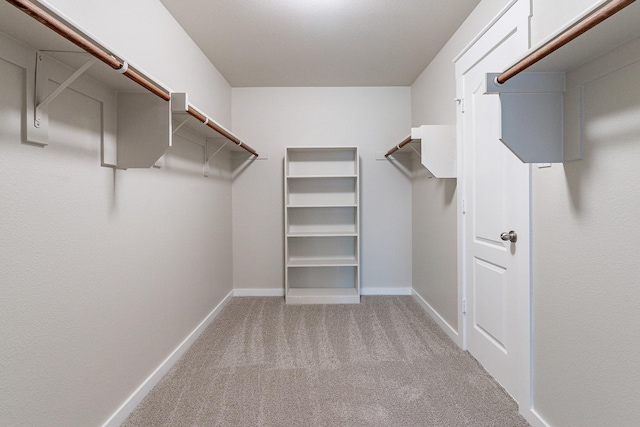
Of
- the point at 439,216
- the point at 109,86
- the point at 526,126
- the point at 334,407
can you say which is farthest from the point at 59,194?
the point at 439,216

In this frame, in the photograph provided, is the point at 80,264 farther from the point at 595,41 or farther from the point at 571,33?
the point at 595,41

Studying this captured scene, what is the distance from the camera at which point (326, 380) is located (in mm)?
2156

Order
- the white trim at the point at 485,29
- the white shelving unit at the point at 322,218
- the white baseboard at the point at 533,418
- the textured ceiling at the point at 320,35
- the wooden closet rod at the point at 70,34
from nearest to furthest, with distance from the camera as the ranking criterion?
1. the wooden closet rod at the point at 70,34
2. the white baseboard at the point at 533,418
3. the white trim at the point at 485,29
4. the textured ceiling at the point at 320,35
5. the white shelving unit at the point at 322,218

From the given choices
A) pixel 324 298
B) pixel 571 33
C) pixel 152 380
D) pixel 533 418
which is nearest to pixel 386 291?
pixel 324 298

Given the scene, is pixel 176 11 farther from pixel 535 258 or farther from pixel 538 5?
pixel 535 258

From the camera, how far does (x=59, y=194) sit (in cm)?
138

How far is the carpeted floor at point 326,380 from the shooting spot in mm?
1795

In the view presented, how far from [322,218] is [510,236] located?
2.38 m

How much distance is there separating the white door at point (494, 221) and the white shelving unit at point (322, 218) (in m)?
1.63

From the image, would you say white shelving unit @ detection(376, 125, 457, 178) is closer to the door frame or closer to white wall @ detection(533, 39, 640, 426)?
the door frame

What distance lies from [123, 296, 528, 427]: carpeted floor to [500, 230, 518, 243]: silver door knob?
854mm

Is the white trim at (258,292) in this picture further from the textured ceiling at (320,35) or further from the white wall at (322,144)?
the textured ceiling at (320,35)

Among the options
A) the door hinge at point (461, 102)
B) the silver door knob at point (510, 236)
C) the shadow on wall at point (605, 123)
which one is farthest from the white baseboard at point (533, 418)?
the door hinge at point (461, 102)

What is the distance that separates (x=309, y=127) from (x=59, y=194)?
2.96m
